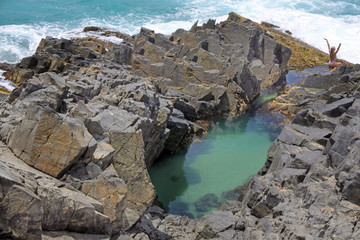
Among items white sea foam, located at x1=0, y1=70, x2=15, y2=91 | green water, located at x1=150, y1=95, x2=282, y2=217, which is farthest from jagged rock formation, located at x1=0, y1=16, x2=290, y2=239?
green water, located at x1=150, y1=95, x2=282, y2=217

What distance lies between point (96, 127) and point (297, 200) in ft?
27.3

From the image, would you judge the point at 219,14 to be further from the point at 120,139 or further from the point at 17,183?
the point at 17,183

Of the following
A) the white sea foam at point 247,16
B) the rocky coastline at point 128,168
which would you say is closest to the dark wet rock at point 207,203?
the rocky coastline at point 128,168

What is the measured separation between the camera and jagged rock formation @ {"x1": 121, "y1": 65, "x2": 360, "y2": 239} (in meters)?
13.7

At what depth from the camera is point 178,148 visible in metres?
26.3

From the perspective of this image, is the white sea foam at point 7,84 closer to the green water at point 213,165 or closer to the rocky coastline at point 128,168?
the rocky coastline at point 128,168

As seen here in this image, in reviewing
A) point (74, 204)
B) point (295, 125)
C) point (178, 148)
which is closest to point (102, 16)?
point (178, 148)

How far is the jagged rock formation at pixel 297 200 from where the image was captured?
1370 cm

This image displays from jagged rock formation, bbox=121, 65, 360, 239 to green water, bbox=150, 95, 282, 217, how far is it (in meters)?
2.59

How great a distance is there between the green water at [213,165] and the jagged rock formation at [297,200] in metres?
2.59

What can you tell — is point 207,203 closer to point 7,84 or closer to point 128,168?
point 128,168

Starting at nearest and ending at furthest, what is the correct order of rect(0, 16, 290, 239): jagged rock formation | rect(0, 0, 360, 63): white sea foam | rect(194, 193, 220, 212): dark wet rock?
1. rect(0, 16, 290, 239): jagged rock formation
2. rect(194, 193, 220, 212): dark wet rock
3. rect(0, 0, 360, 63): white sea foam

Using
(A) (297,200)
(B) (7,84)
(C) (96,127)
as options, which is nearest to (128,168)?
(C) (96,127)

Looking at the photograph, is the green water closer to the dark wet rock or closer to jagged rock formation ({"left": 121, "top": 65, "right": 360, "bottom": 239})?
the dark wet rock
